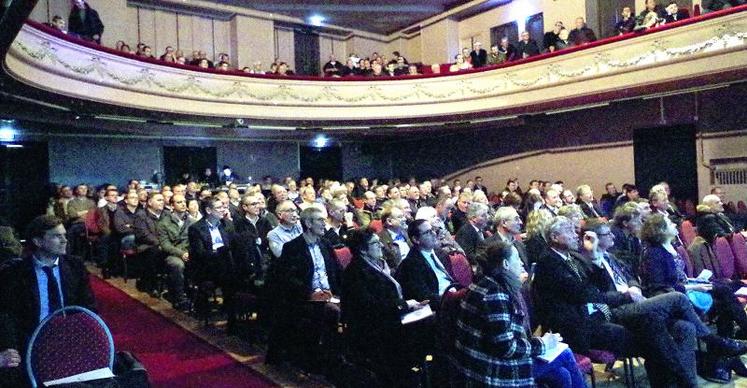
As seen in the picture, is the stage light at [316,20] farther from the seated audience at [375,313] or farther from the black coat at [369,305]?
the black coat at [369,305]

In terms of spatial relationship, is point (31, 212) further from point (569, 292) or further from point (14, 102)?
point (569, 292)

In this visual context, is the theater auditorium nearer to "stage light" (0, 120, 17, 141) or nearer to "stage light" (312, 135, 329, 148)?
"stage light" (312, 135, 329, 148)

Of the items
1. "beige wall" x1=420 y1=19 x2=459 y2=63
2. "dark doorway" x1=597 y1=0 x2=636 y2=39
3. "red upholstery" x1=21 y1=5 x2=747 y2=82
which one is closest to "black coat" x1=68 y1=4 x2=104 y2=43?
"red upholstery" x1=21 y1=5 x2=747 y2=82

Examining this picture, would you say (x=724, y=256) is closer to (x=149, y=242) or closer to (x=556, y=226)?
(x=556, y=226)

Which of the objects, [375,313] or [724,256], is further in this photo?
[724,256]

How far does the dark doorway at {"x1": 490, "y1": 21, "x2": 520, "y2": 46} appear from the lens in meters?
13.4

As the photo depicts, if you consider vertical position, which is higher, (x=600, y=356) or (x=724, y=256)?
(x=724, y=256)

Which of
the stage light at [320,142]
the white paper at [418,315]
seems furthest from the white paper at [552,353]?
the stage light at [320,142]

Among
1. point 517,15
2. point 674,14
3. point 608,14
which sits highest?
point 517,15

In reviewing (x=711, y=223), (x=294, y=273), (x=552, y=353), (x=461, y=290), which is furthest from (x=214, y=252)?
(x=711, y=223)

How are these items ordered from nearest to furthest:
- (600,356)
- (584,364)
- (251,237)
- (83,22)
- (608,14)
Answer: (584,364), (600,356), (251,237), (83,22), (608,14)

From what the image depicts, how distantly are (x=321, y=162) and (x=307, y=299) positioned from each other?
11787mm

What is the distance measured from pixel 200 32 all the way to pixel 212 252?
992cm

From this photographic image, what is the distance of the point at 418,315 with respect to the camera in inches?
121
